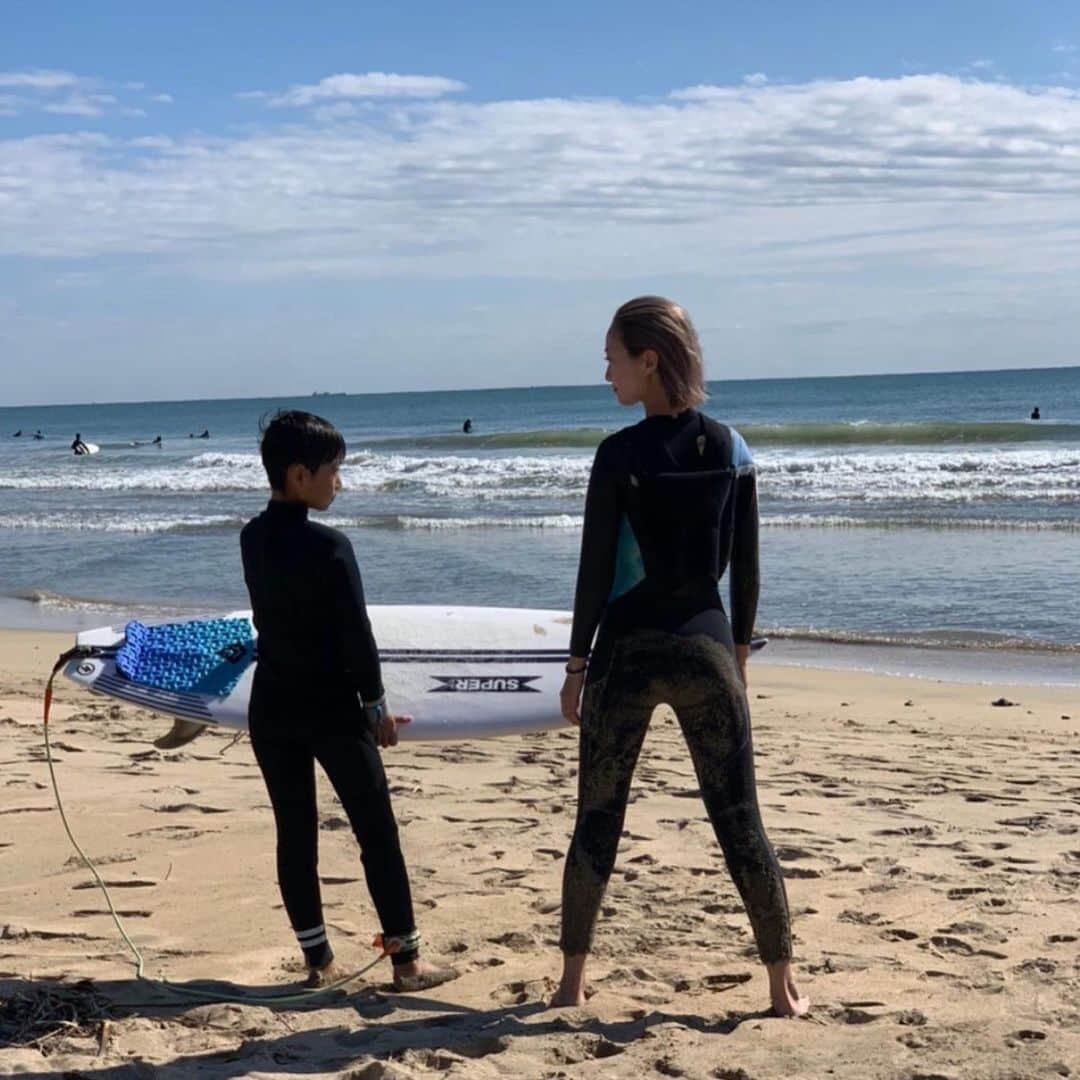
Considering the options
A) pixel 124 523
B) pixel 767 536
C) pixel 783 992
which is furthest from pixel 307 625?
pixel 124 523

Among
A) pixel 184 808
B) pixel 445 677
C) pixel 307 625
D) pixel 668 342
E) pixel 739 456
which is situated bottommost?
pixel 184 808

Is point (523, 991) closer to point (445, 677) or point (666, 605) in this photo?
point (666, 605)

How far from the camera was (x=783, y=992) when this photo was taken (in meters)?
3.20

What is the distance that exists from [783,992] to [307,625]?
137cm

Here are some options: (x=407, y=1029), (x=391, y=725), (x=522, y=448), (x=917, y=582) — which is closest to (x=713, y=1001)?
(x=407, y=1029)

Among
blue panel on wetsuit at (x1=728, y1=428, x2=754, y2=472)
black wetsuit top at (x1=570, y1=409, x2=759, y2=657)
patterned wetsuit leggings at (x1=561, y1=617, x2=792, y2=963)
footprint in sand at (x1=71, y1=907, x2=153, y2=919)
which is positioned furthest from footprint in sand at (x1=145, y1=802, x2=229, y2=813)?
blue panel on wetsuit at (x1=728, y1=428, x2=754, y2=472)

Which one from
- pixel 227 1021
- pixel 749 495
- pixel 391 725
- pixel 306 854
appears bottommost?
pixel 227 1021

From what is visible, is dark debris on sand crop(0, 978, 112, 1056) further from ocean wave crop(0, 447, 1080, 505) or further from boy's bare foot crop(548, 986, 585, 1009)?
ocean wave crop(0, 447, 1080, 505)

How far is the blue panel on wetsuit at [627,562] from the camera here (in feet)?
10.2

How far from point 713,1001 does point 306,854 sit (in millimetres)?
1031

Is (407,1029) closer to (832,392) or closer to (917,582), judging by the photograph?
(917,582)

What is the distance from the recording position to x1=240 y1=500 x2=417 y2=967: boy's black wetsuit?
10.7ft

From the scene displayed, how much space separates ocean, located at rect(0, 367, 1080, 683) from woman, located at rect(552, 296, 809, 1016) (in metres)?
3.90

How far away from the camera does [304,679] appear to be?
3314 millimetres
